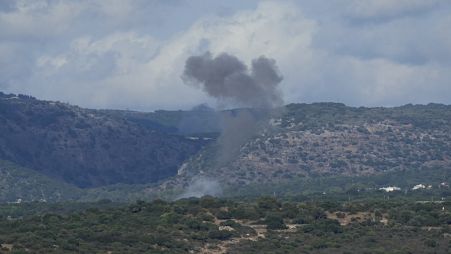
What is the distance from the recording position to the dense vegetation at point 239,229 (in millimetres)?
112625

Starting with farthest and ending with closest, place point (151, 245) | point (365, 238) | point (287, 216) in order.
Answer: point (287, 216)
point (365, 238)
point (151, 245)

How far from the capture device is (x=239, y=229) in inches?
4953

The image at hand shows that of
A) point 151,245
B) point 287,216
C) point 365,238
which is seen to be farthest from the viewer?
point 287,216

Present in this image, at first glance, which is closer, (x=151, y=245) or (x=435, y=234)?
(x=151, y=245)

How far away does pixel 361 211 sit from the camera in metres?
139

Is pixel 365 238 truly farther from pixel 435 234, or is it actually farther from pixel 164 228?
pixel 164 228

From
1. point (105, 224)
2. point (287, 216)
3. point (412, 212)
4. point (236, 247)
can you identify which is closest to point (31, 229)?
A: point (105, 224)

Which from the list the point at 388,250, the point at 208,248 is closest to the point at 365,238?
the point at 388,250

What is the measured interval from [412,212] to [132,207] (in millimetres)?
26698

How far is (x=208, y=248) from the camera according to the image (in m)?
116

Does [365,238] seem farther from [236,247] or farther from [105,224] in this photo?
[105,224]

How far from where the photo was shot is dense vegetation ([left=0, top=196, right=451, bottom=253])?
11262 centimetres

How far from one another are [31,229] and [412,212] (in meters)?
37.9

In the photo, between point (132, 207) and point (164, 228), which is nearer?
point (164, 228)
